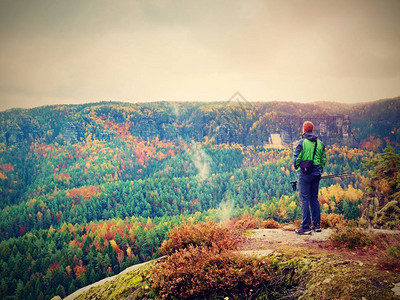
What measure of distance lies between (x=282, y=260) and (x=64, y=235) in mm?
103736

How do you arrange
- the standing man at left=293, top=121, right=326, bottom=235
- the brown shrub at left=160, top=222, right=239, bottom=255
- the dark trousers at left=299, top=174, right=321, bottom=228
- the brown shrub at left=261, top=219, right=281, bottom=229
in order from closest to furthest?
the brown shrub at left=160, top=222, right=239, bottom=255 < the standing man at left=293, top=121, right=326, bottom=235 < the dark trousers at left=299, top=174, right=321, bottom=228 < the brown shrub at left=261, top=219, right=281, bottom=229

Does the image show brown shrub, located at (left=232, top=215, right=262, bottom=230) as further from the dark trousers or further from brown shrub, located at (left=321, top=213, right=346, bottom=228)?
the dark trousers

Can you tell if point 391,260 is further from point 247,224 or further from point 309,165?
point 247,224

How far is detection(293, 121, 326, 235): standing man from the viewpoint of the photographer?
794cm

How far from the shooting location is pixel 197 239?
7.50 meters

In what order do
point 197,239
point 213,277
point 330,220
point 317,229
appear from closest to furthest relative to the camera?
point 213,277
point 197,239
point 317,229
point 330,220

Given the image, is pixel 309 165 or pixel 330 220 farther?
pixel 330 220

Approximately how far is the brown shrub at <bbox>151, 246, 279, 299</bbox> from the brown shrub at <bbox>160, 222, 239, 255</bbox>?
977mm

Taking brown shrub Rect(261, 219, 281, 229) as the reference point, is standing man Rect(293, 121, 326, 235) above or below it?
above

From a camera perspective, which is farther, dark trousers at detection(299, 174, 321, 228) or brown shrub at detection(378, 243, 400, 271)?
dark trousers at detection(299, 174, 321, 228)

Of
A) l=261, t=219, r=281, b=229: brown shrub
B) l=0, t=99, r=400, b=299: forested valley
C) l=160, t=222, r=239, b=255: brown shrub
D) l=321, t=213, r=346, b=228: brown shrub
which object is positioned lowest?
l=0, t=99, r=400, b=299: forested valley

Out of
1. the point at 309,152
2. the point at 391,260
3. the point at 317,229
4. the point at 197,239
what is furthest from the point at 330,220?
Result: the point at 197,239

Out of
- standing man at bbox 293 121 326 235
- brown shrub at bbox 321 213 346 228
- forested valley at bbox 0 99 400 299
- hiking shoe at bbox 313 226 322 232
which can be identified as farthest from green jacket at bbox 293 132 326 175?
forested valley at bbox 0 99 400 299

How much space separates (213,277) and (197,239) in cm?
181
